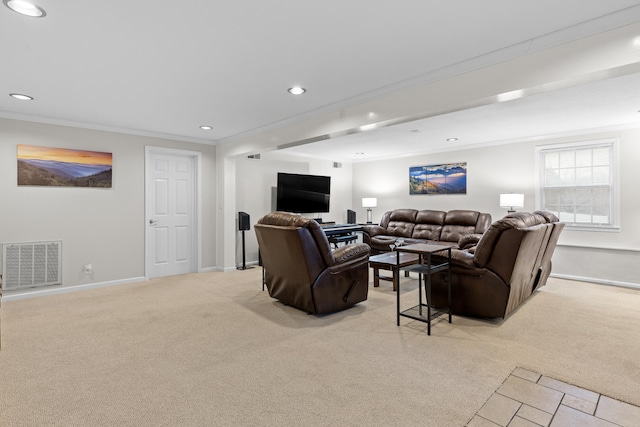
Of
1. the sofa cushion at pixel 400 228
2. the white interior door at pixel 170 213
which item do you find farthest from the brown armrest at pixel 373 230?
the white interior door at pixel 170 213

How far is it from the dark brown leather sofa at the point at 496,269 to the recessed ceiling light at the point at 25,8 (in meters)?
3.75

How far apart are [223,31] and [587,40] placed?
2.41 metres

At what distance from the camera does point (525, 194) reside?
19.1 ft

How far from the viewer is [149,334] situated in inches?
118

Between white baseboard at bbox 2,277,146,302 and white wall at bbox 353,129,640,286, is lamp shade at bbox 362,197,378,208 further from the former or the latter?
white baseboard at bbox 2,277,146,302

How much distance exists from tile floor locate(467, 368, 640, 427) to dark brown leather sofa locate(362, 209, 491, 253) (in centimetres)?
355

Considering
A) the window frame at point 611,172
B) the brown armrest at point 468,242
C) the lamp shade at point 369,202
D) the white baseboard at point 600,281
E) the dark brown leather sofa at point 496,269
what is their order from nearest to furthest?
1. the dark brown leather sofa at point 496,269
2. the brown armrest at point 468,242
3. the white baseboard at point 600,281
4. the window frame at point 611,172
5. the lamp shade at point 369,202

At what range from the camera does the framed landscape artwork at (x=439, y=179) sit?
21.7ft

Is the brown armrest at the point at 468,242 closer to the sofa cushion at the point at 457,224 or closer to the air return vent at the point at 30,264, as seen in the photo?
the sofa cushion at the point at 457,224

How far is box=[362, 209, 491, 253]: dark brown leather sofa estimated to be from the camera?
6.02m

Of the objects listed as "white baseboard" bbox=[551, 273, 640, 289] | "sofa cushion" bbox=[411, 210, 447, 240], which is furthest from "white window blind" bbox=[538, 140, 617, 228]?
"sofa cushion" bbox=[411, 210, 447, 240]

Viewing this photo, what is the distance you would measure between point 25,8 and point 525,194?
21.7 ft

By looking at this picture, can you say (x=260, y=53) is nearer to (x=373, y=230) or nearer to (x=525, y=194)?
(x=373, y=230)

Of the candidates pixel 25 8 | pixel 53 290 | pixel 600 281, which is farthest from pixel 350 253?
pixel 600 281
